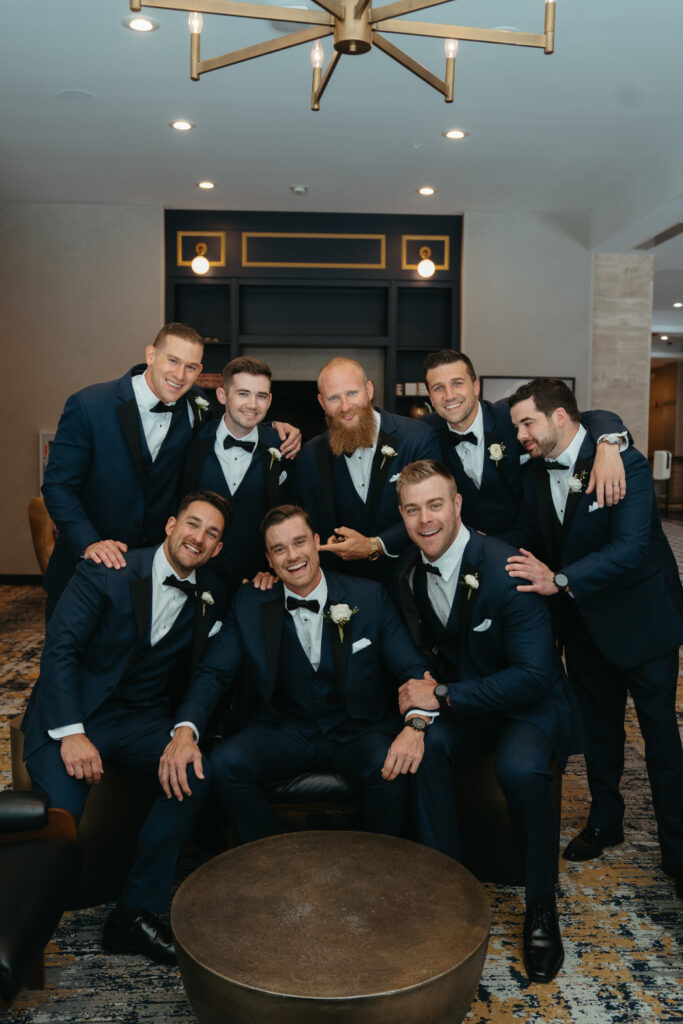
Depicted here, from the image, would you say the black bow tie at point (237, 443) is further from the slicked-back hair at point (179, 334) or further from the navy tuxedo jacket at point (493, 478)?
the navy tuxedo jacket at point (493, 478)

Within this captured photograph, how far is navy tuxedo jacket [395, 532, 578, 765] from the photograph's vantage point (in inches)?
100

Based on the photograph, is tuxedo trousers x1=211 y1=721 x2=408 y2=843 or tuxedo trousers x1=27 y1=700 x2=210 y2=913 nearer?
tuxedo trousers x1=27 y1=700 x2=210 y2=913

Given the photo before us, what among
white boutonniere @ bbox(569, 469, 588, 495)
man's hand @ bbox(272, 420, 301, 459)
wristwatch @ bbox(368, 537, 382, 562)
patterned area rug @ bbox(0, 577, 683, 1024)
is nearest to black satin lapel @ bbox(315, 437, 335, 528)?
man's hand @ bbox(272, 420, 301, 459)

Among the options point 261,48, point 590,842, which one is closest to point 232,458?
point 261,48

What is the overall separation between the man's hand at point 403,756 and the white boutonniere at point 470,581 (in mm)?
487

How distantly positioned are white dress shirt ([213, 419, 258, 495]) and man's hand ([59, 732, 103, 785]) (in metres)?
1.16

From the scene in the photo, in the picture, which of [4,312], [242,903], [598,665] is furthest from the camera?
[4,312]

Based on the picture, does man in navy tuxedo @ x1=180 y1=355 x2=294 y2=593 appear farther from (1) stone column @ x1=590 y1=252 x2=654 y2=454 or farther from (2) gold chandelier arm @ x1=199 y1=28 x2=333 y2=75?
(1) stone column @ x1=590 y1=252 x2=654 y2=454

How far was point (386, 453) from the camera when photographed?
3.24 metres

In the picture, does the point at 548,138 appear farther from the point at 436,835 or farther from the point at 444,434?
the point at 436,835

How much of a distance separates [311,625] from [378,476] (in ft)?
2.46

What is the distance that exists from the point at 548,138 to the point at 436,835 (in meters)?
4.77

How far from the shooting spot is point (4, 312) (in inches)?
298

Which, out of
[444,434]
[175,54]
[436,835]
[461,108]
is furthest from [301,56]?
[436,835]
